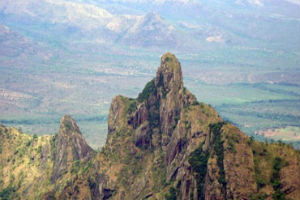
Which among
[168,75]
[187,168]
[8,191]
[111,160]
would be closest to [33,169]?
[8,191]

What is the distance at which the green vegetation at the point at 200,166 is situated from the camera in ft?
152

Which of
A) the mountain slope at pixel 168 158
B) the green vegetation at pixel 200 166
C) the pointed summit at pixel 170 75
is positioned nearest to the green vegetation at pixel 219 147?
the mountain slope at pixel 168 158

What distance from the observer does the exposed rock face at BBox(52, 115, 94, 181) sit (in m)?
76.8

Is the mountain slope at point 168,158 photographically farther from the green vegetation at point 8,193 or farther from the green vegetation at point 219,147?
the green vegetation at point 8,193

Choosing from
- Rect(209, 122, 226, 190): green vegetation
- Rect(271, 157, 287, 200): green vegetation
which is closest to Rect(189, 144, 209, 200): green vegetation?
Rect(209, 122, 226, 190): green vegetation

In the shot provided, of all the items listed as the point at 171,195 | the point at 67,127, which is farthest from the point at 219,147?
the point at 67,127

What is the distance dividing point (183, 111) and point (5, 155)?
3479 centimetres

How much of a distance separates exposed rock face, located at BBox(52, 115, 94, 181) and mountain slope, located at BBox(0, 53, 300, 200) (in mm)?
116

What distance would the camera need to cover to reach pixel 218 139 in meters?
48.4

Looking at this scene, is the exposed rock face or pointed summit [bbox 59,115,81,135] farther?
pointed summit [bbox 59,115,81,135]

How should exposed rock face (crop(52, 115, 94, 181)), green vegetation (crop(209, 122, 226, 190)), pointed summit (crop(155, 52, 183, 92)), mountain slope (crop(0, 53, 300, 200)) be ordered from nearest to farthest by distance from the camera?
1. green vegetation (crop(209, 122, 226, 190))
2. mountain slope (crop(0, 53, 300, 200))
3. pointed summit (crop(155, 52, 183, 92))
4. exposed rock face (crop(52, 115, 94, 181))

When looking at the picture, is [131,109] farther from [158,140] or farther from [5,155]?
[5,155]

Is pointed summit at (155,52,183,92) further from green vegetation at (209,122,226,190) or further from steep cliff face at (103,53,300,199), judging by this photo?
green vegetation at (209,122,226,190)

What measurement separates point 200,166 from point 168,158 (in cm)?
1140
